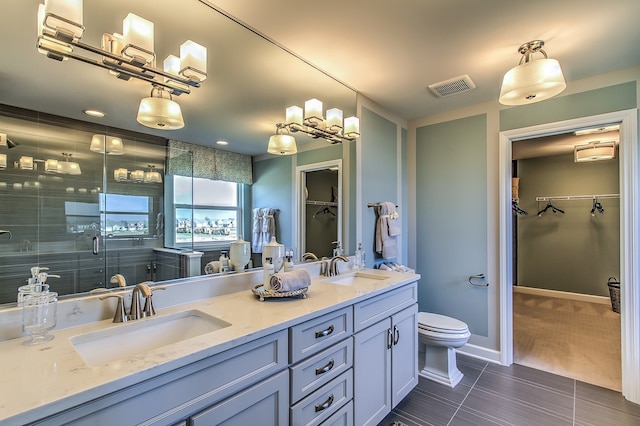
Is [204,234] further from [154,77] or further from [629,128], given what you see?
[629,128]

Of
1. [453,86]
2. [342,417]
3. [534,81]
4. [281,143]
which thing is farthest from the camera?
[453,86]

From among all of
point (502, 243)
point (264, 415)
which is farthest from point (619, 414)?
point (264, 415)

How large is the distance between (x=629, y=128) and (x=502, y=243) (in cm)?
125

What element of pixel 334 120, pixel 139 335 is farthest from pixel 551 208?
pixel 139 335

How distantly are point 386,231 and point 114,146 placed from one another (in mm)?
2251

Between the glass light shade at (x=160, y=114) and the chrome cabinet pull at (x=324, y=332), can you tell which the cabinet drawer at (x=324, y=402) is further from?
the glass light shade at (x=160, y=114)

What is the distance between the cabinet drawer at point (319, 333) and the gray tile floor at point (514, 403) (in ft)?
3.03

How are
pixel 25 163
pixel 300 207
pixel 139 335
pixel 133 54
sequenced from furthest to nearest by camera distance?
pixel 300 207, pixel 133 54, pixel 139 335, pixel 25 163

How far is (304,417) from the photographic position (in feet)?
4.29

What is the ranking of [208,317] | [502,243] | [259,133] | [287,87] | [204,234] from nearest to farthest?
[208,317] < [204,234] < [259,133] < [287,87] < [502,243]

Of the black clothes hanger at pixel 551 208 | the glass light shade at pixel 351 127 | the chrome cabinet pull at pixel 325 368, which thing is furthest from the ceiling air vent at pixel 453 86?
the black clothes hanger at pixel 551 208

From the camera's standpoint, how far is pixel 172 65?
1467 millimetres

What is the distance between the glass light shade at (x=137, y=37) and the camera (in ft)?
4.19

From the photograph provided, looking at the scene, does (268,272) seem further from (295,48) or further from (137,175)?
(295,48)
